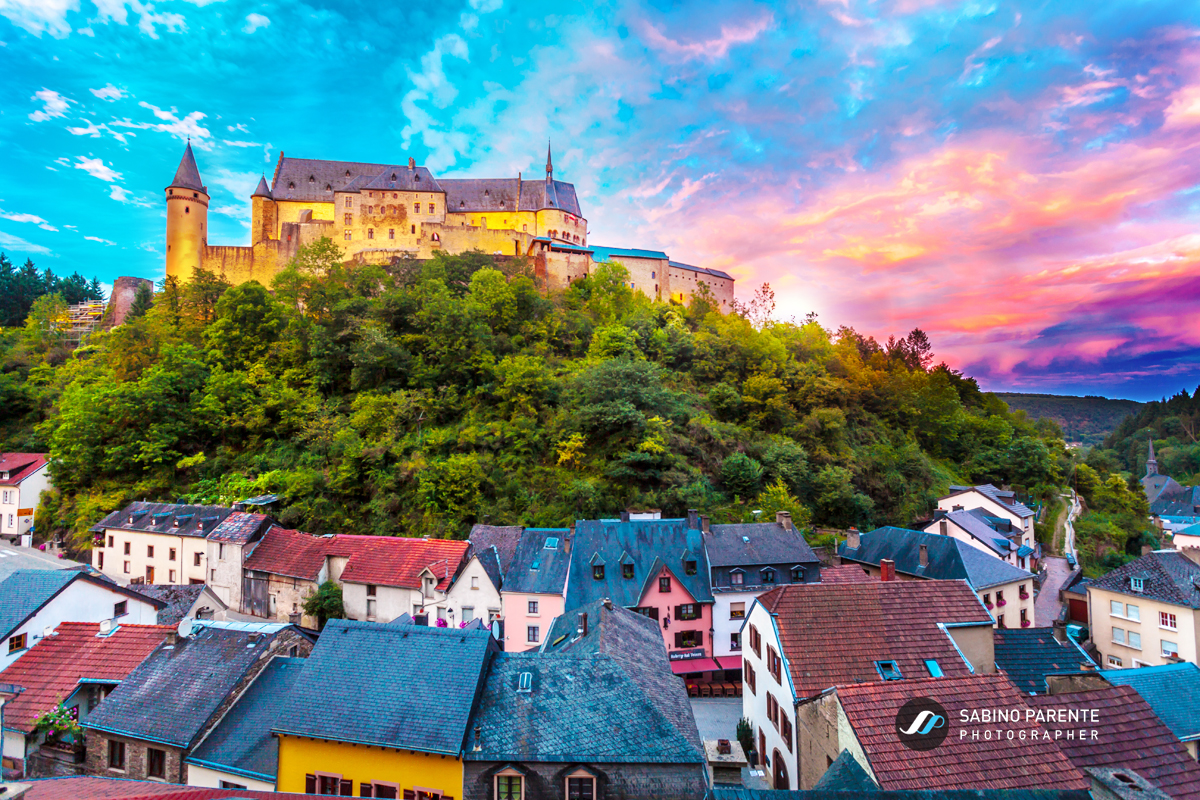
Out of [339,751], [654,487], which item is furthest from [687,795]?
[654,487]

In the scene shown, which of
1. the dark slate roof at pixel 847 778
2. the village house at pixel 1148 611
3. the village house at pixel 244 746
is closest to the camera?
the dark slate roof at pixel 847 778

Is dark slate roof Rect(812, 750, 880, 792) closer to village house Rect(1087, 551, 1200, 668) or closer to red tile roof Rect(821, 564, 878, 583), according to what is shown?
red tile roof Rect(821, 564, 878, 583)

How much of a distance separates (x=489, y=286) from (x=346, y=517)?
63.8 feet

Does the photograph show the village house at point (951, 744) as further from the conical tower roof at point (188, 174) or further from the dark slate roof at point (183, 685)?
the conical tower roof at point (188, 174)

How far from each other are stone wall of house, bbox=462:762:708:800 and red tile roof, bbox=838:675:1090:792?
115 inches

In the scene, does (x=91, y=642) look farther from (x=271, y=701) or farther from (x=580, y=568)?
(x=580, y=568)

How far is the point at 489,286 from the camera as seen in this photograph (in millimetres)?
41812

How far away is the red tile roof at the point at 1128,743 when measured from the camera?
8984 mm

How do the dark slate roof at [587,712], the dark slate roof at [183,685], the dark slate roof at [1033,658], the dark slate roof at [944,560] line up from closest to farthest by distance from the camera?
the dark slate roof at [587,712]
the dark slate roof at [183,685]
the dark slate roof at [1033,658]
the dark slate roof at [944,560]

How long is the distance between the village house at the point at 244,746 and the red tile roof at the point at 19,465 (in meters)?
35.3

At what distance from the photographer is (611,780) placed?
32.8 feet

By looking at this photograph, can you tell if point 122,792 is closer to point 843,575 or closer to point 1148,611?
point 843,575

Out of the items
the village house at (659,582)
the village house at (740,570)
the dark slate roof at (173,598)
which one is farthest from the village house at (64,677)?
the village house at (740,570)

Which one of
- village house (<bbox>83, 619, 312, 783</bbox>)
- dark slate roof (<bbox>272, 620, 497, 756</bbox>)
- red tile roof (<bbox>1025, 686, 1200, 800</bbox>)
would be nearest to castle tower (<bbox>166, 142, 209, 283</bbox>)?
village house (<bbox>83, 619, 312, 783</bbox>)
